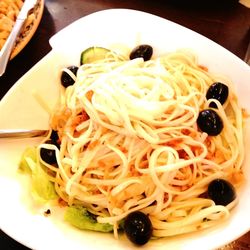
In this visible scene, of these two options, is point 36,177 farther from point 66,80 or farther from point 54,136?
point 66,80

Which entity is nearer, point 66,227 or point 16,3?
point 66,227

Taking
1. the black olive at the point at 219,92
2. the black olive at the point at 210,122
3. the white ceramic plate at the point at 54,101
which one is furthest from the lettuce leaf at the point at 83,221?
the black olive at the point at 219,92

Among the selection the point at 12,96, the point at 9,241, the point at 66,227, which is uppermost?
the point at 12,96

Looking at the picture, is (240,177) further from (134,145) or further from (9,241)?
(9,241)

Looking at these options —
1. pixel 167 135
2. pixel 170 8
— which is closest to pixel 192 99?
pixel 167 135

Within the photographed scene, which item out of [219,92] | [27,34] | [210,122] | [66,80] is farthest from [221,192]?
[27,34]

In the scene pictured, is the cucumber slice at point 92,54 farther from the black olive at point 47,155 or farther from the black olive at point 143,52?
the black olive at point 47,155
